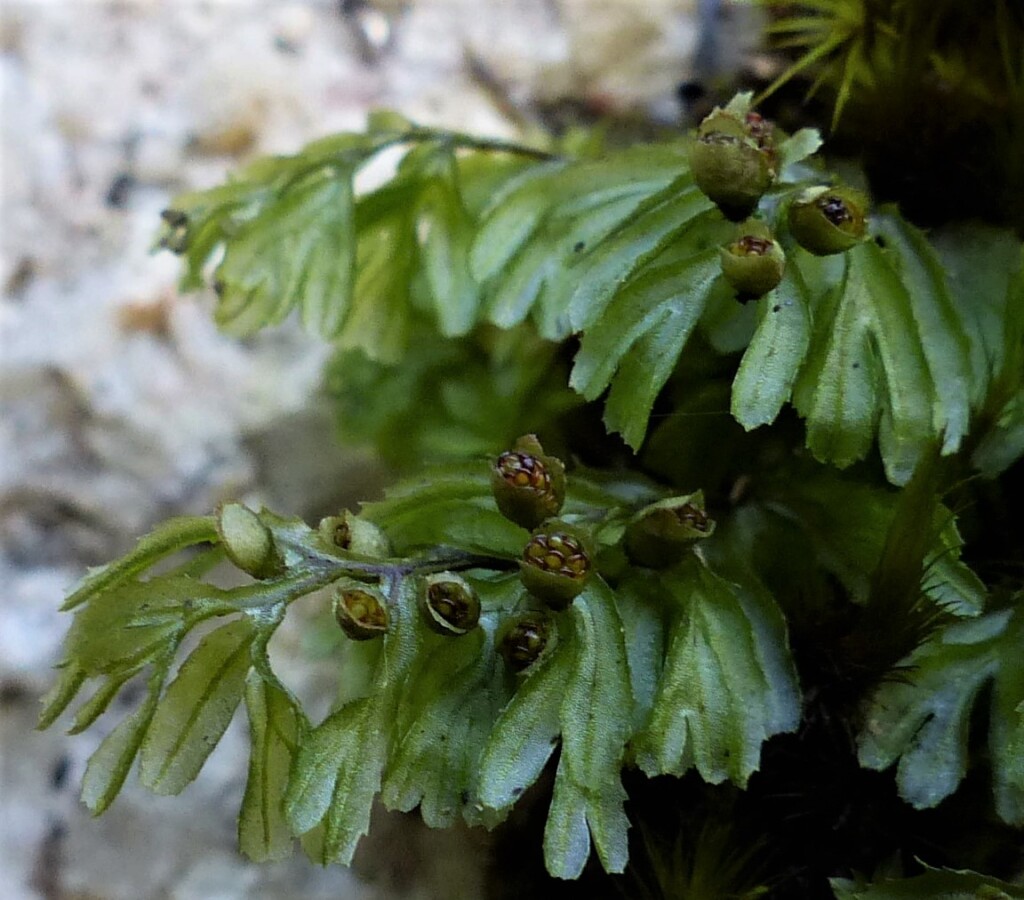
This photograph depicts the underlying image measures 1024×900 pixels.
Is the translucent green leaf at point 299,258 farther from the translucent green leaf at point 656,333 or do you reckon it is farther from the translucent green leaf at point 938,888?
the translucent green leaf at point 938,888

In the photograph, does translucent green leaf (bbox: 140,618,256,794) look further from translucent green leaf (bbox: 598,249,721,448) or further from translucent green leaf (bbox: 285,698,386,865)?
translucent green leaf (bbox: 598,249,721,448)

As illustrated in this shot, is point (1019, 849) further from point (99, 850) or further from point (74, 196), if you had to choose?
point (74, 196)

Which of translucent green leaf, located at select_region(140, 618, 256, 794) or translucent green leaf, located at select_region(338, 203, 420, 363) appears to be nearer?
translucent green leaf, located at select_region(140, 618, 256, 794)

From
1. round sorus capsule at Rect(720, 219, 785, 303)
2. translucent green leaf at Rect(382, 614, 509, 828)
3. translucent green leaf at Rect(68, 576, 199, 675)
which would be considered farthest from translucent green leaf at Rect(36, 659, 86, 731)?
round sorus capsule at Rect(720, 219, 785, 303)

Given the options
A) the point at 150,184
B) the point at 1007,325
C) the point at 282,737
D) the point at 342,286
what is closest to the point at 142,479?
the point at 150,184

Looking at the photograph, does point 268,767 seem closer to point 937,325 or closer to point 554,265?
point 554,265

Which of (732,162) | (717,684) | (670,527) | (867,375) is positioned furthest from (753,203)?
(717,684)
